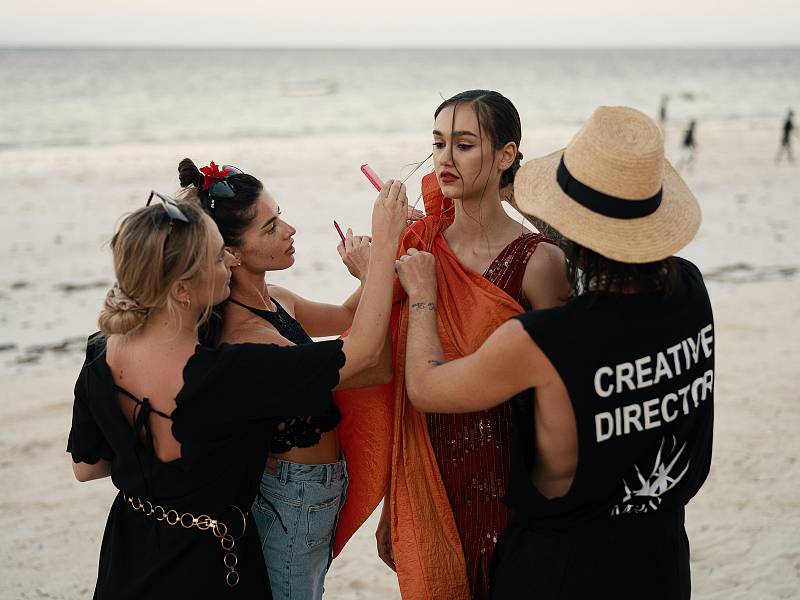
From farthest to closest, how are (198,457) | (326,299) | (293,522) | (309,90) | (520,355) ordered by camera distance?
(309,90)
(326,299)
(293,522)
(198,457)
(520,355)

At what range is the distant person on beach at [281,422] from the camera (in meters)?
2.67

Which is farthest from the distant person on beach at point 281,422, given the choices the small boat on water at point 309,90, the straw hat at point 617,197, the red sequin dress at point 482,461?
the small boat on water at point 309,90

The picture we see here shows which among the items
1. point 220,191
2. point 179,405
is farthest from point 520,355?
point 220,191

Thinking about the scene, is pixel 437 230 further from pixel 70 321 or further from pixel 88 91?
pixel 88 91

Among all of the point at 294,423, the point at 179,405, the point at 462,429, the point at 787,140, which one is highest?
the point at 179,405

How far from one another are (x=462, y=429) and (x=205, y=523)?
0.90 metres

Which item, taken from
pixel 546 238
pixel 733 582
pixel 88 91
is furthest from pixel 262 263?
pixel 88 91

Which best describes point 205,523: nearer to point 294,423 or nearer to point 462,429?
point 294,423

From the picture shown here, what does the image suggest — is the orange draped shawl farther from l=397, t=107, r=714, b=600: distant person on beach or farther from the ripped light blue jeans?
l=397, t=107, r=714, b=600: distant person on beach

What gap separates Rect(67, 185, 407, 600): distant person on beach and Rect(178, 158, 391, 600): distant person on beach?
0.20 meters

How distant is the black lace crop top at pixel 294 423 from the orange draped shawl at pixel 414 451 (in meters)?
0.15

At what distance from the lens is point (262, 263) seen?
2811 millimetres

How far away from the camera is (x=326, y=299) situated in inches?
377

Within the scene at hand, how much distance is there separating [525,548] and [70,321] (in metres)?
7.53
